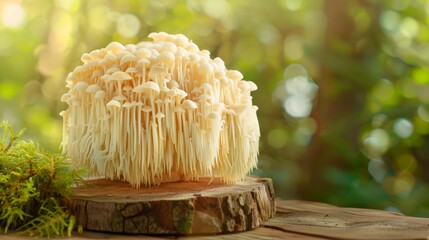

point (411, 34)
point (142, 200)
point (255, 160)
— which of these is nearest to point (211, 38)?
point (411, 34)

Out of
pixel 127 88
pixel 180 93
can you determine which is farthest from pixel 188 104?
pixel 127 88

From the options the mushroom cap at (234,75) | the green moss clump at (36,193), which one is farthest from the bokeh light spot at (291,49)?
the green moss clump at (36,193)

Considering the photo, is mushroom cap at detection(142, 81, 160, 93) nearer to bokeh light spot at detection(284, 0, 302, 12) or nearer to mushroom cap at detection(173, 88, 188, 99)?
mushroom cap at detection(173, 88, 188, 99)

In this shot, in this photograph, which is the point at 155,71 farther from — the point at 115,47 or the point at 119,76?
the point at 115,47

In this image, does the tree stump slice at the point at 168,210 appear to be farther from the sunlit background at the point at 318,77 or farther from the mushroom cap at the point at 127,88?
the sunlit background at the point at 318,77

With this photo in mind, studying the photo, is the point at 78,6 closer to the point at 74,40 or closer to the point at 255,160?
the point at 74,40

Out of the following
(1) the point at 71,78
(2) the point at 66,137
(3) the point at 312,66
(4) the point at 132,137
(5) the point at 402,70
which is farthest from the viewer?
(3) the point at 312,66
